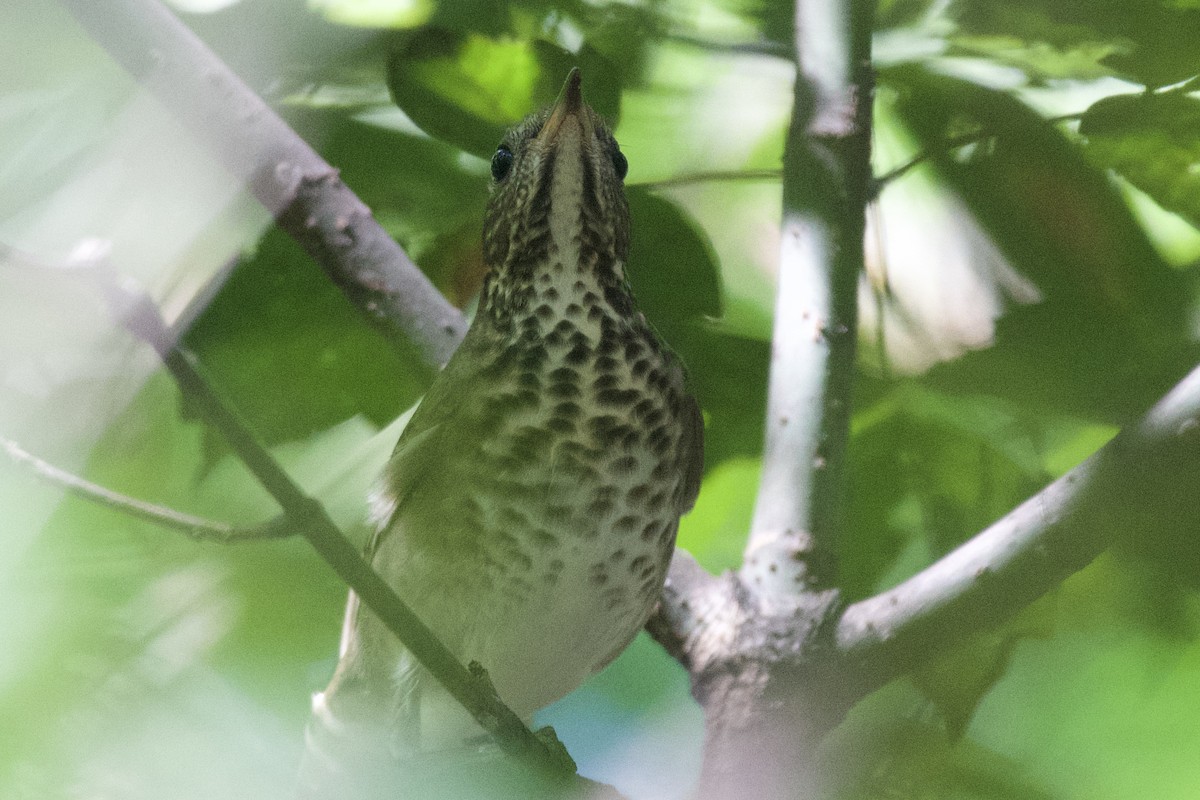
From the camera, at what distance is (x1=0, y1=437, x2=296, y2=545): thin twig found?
0.34 m

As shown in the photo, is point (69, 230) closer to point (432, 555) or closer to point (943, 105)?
point (432, 555)

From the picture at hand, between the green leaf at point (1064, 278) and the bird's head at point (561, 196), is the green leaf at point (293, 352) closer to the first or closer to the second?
the bird's head at point (561, 196)

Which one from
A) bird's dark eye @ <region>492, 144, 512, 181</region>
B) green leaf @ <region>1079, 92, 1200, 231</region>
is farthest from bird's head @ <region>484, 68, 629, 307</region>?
green leaf @ <region>1079, 92, 1200, 231</region>

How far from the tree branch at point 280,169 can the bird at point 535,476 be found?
53 millimetres

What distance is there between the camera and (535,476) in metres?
0.38

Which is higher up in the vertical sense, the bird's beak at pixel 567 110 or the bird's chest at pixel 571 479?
the bird's beak at pixel 567 110

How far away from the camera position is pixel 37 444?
346 millimetres

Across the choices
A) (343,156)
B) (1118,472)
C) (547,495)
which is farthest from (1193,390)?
(343,156)

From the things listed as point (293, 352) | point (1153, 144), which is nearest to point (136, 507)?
point (293, 352)

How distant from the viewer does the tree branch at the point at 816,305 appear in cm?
48

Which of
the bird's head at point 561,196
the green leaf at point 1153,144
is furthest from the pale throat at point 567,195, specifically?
the green leaf at point 1153,144

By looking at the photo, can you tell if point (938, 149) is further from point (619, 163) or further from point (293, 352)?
point (293, 352)

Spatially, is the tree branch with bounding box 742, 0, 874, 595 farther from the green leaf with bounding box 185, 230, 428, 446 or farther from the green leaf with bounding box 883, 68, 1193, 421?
the green leaf with bounding box 185, 230, 428, 446

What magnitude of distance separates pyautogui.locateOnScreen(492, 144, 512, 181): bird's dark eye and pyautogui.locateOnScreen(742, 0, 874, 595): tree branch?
0.15 meters
